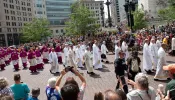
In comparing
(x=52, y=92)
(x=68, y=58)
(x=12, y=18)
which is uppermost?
(x=12, y=18)

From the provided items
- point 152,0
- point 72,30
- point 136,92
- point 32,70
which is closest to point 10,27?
point 72,30

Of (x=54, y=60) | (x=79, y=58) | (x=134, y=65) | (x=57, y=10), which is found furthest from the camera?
(x=57, y=10)

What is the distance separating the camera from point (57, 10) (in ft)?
454

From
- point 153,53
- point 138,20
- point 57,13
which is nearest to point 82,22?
point 138,20

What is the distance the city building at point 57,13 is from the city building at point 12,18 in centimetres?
2524

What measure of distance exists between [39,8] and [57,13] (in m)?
14.2

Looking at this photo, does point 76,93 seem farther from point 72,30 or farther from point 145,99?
point 72,30

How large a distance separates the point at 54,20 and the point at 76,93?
134048mm

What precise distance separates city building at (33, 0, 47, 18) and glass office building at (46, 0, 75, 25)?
12.2ft

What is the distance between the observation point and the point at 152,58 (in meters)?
15.0

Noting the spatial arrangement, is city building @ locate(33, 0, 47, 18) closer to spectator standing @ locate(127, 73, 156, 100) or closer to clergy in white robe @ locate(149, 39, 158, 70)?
clergy in white robe @ locate(149, 39, 158, 70)

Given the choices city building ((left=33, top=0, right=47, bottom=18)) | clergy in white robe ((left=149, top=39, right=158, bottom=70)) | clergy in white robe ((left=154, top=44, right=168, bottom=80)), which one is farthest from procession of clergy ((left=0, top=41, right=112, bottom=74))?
city building ((left=33, top=0, right=47, bottom=18))

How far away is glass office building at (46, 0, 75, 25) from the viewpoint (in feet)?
438

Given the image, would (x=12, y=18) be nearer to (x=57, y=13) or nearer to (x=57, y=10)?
(x=57, y=10)
